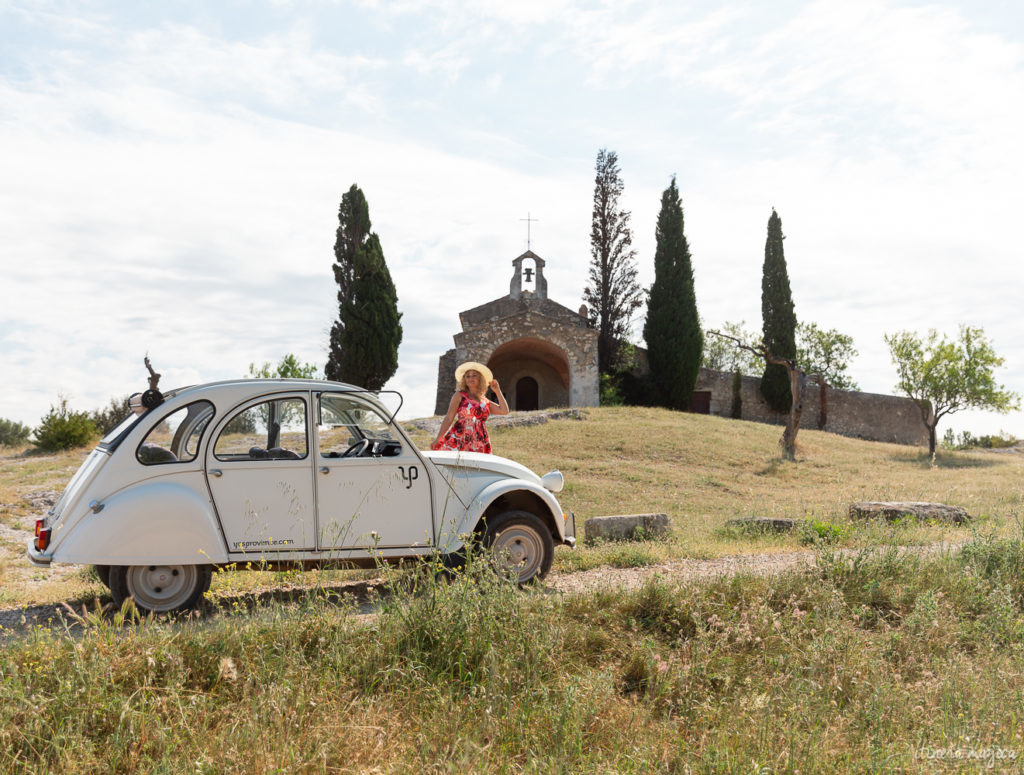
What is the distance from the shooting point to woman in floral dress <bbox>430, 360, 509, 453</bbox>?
26.8 ft

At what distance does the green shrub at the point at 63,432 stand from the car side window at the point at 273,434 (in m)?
17.9

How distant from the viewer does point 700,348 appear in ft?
107

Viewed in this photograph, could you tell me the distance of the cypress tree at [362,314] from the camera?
2952 centimetres

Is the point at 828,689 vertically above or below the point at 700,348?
below

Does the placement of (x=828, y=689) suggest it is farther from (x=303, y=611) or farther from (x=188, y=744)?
(x=188, y=744)

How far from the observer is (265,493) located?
5.79 meters

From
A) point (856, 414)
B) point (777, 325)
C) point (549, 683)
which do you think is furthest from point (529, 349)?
point (549, 683)

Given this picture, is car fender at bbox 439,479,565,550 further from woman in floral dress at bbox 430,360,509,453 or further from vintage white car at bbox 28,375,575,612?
woman in floral dress at bbox 430,360,509,453

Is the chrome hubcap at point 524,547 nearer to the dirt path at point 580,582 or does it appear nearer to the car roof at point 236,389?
the dirt path at point 580,582

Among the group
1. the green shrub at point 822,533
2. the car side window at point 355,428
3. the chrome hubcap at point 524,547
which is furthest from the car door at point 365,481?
the green shrub at point 822,533

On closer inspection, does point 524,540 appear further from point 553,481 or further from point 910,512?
point 910,512

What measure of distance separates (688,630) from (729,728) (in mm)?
1404

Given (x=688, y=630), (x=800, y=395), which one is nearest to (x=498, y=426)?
(x=800, y=395)

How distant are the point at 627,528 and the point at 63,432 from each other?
59.2 ft
